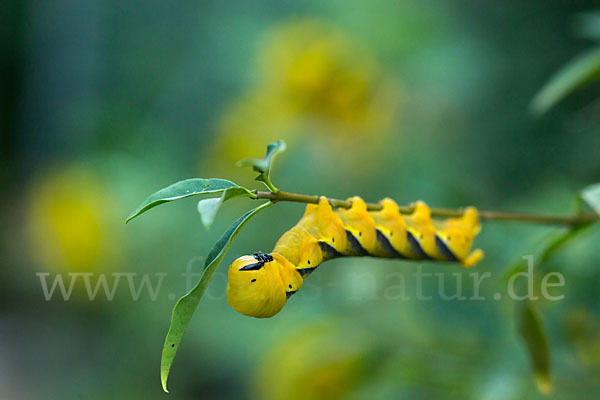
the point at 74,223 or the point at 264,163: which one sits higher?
the point at 264,163

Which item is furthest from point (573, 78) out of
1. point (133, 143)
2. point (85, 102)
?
point (85, 102)

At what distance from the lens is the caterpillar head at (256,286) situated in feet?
1.77

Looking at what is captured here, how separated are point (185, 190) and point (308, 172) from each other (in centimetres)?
155

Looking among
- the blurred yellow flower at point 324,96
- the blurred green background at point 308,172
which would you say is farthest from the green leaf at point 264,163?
the blurred yellow flower at point 324,96

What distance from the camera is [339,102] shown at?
205 centimetres

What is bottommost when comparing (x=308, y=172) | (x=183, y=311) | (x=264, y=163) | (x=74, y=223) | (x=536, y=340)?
(x=74, y=223)

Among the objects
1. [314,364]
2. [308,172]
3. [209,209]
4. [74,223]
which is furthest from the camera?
[74,223]

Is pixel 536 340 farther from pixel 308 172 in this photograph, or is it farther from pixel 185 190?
pixel 308 172

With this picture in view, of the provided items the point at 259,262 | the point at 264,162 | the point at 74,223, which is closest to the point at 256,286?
the point at 259,262

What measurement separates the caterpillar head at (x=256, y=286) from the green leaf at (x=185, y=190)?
0.34 ft

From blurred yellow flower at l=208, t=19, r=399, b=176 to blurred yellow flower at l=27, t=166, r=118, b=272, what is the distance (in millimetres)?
768

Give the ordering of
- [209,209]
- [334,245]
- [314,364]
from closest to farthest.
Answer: [209,209] < [334,245] < [314,364]

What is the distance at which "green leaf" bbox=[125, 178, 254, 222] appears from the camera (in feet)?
1.41

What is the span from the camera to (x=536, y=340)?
2.26ft
